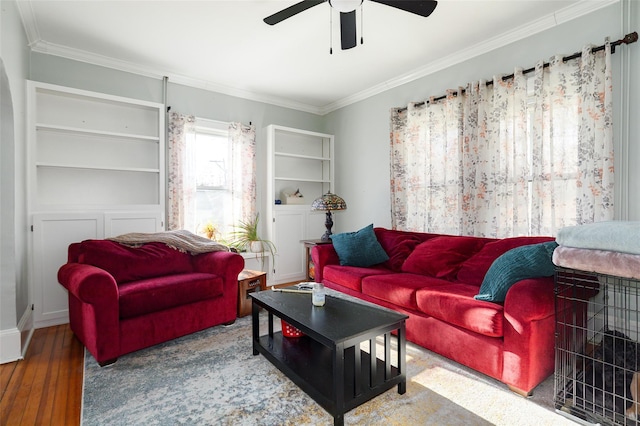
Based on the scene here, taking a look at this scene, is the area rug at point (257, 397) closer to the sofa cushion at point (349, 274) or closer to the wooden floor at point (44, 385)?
the wooden floor at point (44, 385)

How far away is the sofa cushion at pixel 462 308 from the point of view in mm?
1983

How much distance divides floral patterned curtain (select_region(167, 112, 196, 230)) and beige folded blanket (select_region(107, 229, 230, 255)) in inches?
25.6

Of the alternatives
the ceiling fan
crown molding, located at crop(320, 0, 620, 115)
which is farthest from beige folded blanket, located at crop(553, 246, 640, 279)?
crown molding, located at crop(320, 0, 620, 115)

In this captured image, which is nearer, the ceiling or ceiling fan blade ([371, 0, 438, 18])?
ceiling fan blade ([371, 0, 438, 18])

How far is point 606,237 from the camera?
1535mm

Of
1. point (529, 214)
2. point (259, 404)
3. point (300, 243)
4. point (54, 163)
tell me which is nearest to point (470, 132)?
point (529, 214)

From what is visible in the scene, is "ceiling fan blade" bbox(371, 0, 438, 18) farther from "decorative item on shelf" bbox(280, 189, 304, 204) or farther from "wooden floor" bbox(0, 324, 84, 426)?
"decorative item on shelf" bbox(280, 189, 304, 204)

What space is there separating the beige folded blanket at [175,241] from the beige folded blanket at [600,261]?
2847 mm

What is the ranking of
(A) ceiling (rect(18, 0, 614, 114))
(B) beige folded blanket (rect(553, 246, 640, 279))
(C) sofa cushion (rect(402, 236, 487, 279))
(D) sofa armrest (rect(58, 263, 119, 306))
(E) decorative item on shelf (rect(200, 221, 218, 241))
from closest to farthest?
(B) beige folded blanket (rect(553, 246, 640, 279)) → (D) sofa armrest (rect(58, 263, 119, 306)) → (A) ceiling (rect(18, 0, 614, 114)) → (C) sofa cushion (rect(402, 236, 487, 279)) → (E) decorative item on shelf (rect(200, 221, 218, 241))

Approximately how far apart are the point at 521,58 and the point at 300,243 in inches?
136

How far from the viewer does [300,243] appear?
4910 mm

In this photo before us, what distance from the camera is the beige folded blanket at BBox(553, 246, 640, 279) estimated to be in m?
1.44

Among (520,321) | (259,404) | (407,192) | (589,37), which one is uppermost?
(589,37)

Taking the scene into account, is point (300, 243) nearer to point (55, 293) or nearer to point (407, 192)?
point (407, 192)
